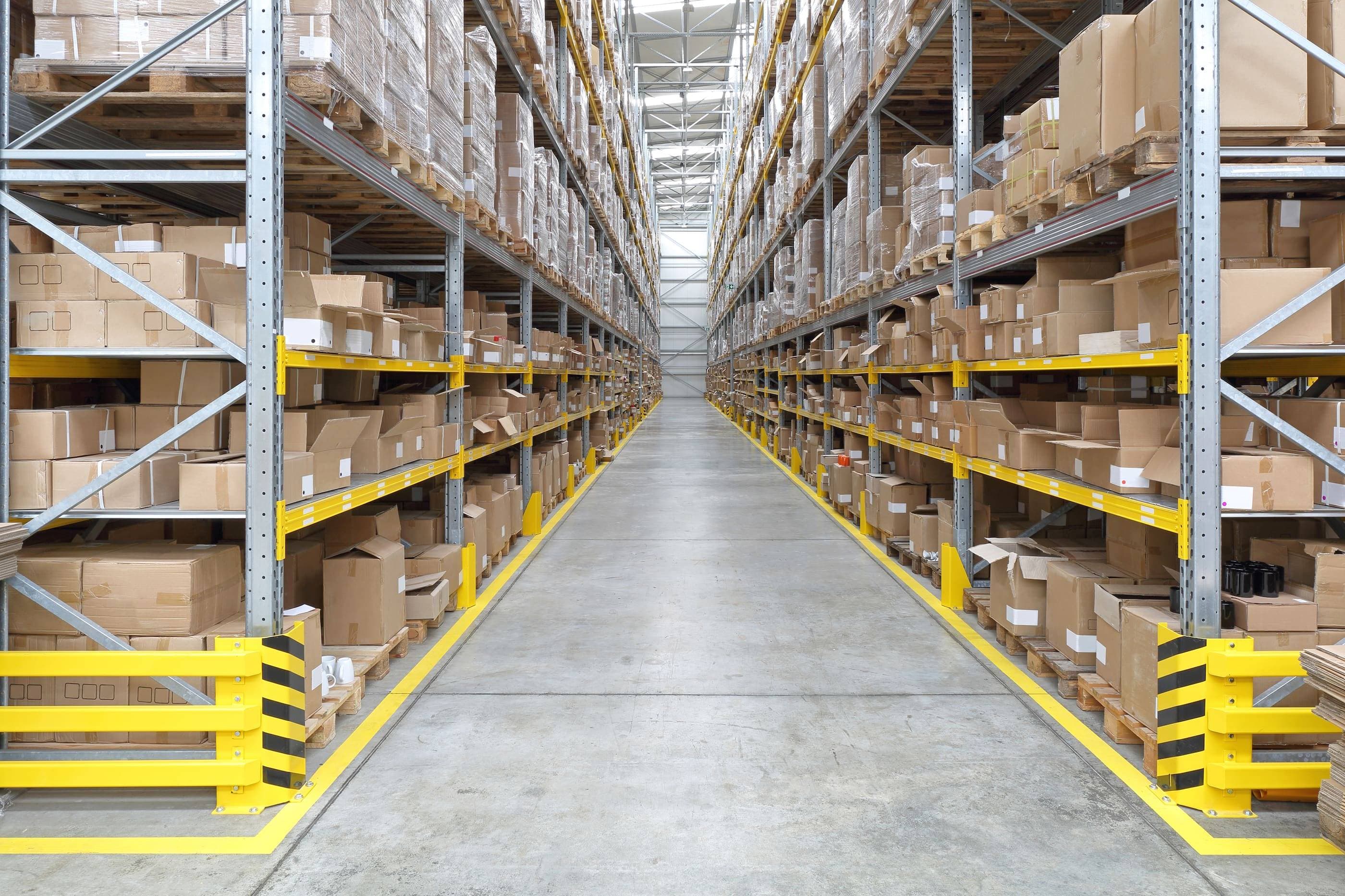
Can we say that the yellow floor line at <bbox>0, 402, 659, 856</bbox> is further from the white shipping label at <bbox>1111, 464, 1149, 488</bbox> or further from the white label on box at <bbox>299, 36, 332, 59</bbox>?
the white shipping label at <bbox>1111, 464, 1149, 488</bbox>

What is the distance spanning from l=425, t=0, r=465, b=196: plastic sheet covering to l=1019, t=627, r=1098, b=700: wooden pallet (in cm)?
401

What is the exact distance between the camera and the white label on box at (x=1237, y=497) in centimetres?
293

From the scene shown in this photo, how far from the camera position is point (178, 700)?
3027 mm

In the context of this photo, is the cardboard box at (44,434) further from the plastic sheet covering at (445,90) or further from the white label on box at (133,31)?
the plastic sheet covering at (445,90)

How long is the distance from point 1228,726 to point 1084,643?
104 centimetres

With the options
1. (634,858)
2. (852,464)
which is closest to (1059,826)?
(634,858)

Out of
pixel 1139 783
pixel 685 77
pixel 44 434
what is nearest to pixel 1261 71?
pixel 1139 783

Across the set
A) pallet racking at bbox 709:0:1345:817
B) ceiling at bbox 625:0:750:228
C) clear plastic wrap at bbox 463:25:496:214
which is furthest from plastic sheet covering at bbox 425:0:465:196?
ceiling at bbox 625:0:750:228

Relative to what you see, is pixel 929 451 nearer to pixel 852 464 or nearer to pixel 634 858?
pixel 852 464

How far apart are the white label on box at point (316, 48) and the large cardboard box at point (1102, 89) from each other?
3031 millimetres

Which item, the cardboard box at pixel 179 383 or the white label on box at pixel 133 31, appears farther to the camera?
the cardboard box at pixel 179 383

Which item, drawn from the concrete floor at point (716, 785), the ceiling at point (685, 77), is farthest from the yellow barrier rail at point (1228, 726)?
the ceiling at point (685, 77)

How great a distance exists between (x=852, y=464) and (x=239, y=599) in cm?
661

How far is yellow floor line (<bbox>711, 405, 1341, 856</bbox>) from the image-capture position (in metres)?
2.63
